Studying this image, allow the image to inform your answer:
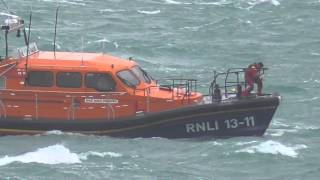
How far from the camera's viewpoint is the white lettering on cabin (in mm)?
28719

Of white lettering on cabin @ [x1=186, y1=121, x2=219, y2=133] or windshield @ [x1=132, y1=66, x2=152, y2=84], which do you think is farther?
windshield @ [x1=132, y1=66, x2=152, y2=84]

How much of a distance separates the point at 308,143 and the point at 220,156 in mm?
3155

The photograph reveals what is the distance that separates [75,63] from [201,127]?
13.1 feet

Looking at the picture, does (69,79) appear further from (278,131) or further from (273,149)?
(278,131)

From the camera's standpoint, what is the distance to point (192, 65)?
42.2 meters

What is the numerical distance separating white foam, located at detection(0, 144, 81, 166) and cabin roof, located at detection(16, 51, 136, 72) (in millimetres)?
2598

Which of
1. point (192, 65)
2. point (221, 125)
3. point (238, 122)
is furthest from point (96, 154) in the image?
point (192, 65)

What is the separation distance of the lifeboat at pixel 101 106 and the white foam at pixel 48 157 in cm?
170

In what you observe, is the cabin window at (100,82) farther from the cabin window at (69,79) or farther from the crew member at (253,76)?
the crew member at (253,76)

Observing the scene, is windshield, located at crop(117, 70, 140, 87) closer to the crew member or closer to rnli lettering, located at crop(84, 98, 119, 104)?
rnli lettering, located at crop(84, 98, 119, 104)

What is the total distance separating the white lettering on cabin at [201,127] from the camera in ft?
94.2

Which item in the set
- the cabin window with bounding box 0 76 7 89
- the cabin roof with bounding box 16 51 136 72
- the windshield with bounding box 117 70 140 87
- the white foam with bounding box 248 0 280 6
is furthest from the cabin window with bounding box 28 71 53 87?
the white foam with bounding box 248 0 280 6

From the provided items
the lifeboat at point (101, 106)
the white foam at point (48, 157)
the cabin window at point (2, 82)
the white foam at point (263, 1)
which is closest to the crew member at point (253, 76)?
the lifeboat at point (101, 106)

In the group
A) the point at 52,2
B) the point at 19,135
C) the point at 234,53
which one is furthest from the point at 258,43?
the point at 19,135
